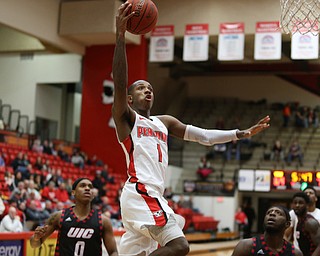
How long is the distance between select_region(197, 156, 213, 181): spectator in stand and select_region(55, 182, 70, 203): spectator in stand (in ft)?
31.2

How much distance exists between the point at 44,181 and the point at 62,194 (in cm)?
60

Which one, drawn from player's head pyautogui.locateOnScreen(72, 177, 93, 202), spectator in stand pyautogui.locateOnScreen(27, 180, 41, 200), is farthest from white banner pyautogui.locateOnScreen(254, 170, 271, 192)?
player's head pyautogui.locateOnScreen(72, 177, 93, 202)

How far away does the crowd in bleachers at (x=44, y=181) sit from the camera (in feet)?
43.6

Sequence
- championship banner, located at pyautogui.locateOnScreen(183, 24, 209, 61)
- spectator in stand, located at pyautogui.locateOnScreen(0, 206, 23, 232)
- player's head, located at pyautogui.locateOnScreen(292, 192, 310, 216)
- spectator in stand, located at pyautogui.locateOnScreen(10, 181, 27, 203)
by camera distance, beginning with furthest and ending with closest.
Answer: championship banner, located at pyautogui.locateOnScreen(183, 24, 209, 61) → spectator in stand, located at pyautogui.locateOnScreen(10, 181, 27, 203) → spectator in stand, located at pyautogui.locateOnScreen(0, 206, 23, 232) → player's head, located at pyautogui.locateOnScreen(292, 192, 310, 216)

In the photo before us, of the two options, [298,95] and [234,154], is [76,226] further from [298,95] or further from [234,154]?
[298,95]

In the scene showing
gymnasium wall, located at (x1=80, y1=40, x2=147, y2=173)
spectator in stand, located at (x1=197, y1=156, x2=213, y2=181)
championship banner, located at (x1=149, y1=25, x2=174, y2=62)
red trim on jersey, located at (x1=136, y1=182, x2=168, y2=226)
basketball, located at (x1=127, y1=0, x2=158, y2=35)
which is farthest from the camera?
spectator in stand, located at (x1=197, y1=156, x2=213, y2=181)

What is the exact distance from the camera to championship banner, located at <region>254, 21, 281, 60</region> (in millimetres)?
18062

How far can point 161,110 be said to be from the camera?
2825cm

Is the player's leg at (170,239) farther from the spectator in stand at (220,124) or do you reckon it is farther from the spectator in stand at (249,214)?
the spectator in stand at (220,124)

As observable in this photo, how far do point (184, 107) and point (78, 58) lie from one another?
7.72 meters

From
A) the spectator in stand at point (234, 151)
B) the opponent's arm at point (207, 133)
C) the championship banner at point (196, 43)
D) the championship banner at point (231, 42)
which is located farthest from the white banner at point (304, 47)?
the opponent's arm at point (207, 133)

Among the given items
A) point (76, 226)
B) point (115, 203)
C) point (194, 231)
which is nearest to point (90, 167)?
point (115, 203)

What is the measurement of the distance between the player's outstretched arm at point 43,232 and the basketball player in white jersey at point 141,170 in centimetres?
140

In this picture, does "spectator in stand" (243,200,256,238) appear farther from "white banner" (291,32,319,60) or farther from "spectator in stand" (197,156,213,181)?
"white banner" (291,32,319,60)
